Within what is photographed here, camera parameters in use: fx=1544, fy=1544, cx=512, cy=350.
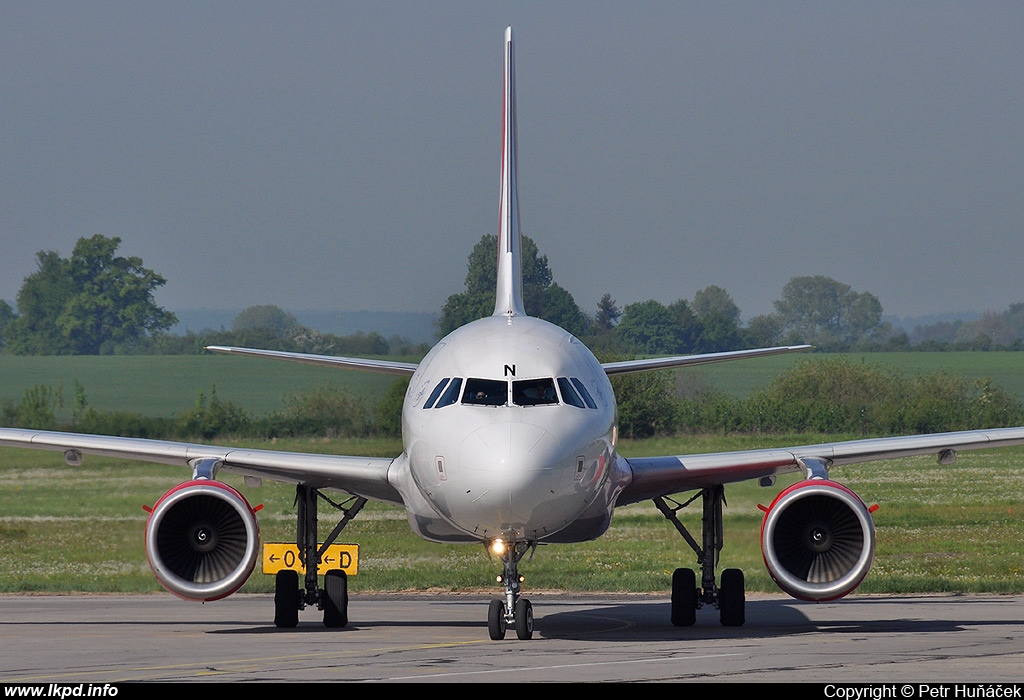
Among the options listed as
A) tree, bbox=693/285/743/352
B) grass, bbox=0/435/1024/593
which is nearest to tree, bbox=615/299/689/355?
tree, bbox=693/285/743/352

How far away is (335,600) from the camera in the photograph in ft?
66.5

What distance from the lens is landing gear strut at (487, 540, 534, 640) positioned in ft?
54.4

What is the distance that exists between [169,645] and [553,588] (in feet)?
38.4

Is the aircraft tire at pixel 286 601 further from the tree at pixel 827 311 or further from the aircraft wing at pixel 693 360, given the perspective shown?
the tree at pixel 827 311

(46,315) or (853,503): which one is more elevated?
(46,315)

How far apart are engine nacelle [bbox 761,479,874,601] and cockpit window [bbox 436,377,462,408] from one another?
13.7 ft

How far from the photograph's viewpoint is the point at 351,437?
34688 mm

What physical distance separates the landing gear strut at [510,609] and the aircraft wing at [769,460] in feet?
9.35

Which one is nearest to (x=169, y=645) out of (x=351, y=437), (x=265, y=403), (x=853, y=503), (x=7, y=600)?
(x=853, y=503)

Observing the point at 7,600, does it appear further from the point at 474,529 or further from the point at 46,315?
the point at 46,315

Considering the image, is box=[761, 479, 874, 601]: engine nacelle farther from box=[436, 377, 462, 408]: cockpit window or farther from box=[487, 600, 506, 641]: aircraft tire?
box=[436, 377, 462, 408]: cockpit window

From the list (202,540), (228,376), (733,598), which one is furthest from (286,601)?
(228,376)

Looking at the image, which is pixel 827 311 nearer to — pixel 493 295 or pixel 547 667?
pixel 493 295
